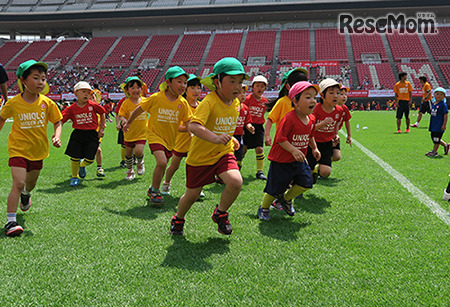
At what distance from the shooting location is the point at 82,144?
22.9ft

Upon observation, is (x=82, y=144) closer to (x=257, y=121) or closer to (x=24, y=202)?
(x=24, y=202)

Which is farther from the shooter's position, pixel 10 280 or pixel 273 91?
pixel 273 91

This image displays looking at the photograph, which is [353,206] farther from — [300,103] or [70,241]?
[70,241]

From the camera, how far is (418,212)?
4555 mm

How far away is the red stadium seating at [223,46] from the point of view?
4722cm

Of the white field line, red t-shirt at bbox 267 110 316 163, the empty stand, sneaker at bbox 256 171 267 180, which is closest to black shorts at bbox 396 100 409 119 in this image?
the white field line

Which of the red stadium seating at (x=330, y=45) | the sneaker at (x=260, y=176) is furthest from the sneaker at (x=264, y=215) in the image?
the red stadium seating at (x=330, y=45)

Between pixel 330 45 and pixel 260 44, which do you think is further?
pixel 260 44

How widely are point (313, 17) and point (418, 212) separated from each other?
51004 millimetres

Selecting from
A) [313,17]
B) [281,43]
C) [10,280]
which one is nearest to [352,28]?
[313,17]

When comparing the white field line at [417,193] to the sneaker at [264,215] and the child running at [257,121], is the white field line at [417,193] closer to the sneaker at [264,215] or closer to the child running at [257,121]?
the sneaker at [264,215]

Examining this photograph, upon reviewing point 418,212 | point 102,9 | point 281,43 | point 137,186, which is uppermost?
point 102,9

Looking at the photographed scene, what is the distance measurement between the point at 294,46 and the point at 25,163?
46.4 meters

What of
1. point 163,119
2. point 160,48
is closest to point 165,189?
point 163,119
